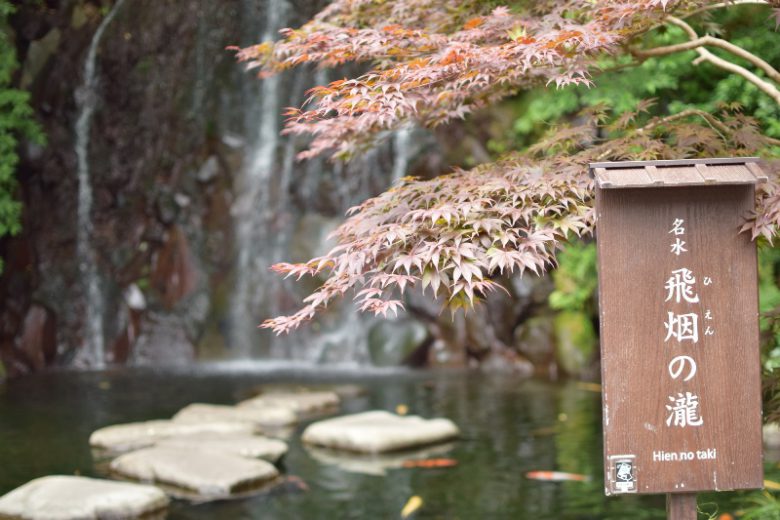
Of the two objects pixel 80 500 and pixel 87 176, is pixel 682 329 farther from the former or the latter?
pixel 87 176

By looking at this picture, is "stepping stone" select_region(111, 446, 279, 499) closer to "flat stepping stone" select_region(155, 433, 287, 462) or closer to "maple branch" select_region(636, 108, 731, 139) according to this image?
"flat stepping stone" select_region(155, 433, 287, 462)

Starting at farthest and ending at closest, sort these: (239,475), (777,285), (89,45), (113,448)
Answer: (89,45), (777,285), (113,448), (239,475)

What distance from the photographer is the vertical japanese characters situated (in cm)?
320

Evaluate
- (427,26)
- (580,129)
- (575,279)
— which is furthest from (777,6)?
(575,279)

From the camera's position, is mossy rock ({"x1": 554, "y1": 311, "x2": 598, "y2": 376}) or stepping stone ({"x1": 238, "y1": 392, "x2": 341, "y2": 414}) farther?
mossy rock ({"x1": 554, "y1": 311, "x2": 598, "y2": 376})

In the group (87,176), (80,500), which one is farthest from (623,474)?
(87,176)

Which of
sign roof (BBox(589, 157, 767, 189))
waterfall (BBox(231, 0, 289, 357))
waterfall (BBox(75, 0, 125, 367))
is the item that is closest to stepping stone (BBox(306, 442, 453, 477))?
sign roof (BBox(589, 157, 767, 189))

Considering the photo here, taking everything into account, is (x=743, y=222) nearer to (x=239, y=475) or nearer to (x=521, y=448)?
(x=239, y=475)

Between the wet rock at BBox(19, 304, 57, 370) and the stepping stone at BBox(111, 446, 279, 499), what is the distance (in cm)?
694

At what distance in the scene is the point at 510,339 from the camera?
12.9 m

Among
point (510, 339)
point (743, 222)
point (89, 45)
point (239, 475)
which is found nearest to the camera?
point (743, 222)

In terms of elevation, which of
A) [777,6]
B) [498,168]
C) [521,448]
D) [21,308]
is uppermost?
[777,6]

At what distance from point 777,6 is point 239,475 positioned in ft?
16.0

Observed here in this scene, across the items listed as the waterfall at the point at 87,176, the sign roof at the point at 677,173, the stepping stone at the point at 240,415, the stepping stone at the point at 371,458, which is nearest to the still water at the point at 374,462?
the stepping stone at the point at 371,458
